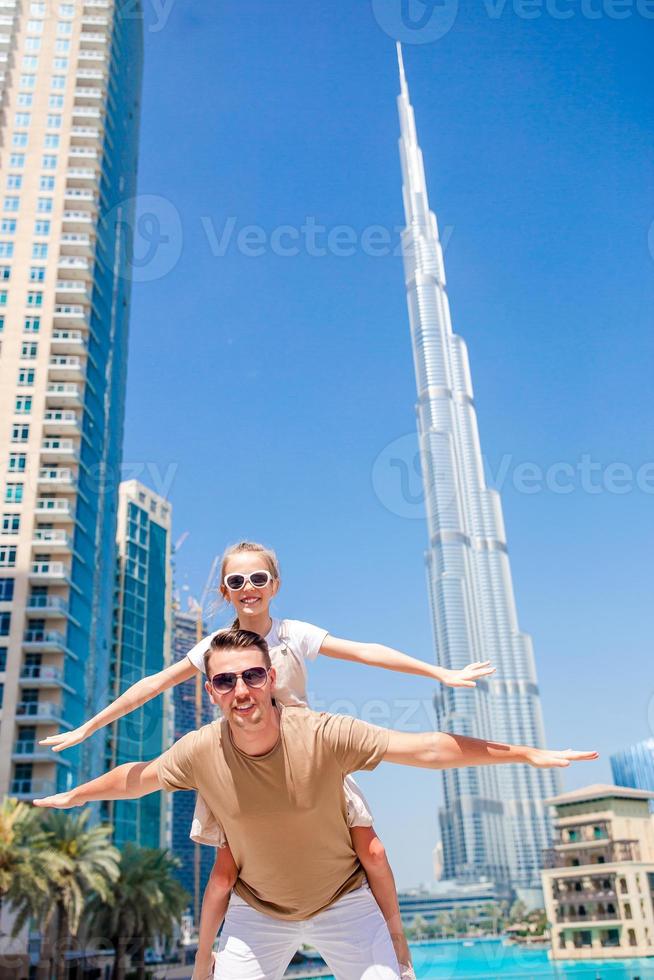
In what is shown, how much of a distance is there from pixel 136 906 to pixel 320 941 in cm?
4202

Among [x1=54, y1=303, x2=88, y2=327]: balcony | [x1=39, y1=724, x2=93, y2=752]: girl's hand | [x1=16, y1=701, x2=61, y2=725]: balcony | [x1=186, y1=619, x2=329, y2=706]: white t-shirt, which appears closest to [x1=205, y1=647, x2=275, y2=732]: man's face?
[x1=186, y1=619, x2=329, y2=706]: white t-shirt

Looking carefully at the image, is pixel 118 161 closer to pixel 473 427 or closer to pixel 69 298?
pixel 69 298

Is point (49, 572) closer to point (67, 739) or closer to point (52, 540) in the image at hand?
point (52, 540)

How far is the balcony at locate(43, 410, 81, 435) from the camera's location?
58.7 m

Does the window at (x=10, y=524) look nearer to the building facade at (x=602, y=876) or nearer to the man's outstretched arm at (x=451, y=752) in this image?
the building facade at (x=602, y=876)

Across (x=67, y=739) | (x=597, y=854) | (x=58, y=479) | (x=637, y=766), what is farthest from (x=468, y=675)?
(x=637, y=766)

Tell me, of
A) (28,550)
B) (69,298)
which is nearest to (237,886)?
(28,550)

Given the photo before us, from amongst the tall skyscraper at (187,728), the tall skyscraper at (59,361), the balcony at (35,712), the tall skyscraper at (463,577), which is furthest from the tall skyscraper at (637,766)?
the balcony at (35,712)

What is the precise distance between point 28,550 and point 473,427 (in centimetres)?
12738

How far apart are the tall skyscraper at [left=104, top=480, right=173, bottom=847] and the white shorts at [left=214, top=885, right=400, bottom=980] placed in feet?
248

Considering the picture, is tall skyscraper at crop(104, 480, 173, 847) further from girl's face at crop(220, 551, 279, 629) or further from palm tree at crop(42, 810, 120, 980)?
girl's face at crop(220, 551, 279, 629)

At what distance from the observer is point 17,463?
5775 centimetres

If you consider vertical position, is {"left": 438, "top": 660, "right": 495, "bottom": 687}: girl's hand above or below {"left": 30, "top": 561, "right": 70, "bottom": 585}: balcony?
below

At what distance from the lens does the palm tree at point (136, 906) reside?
40.5m
